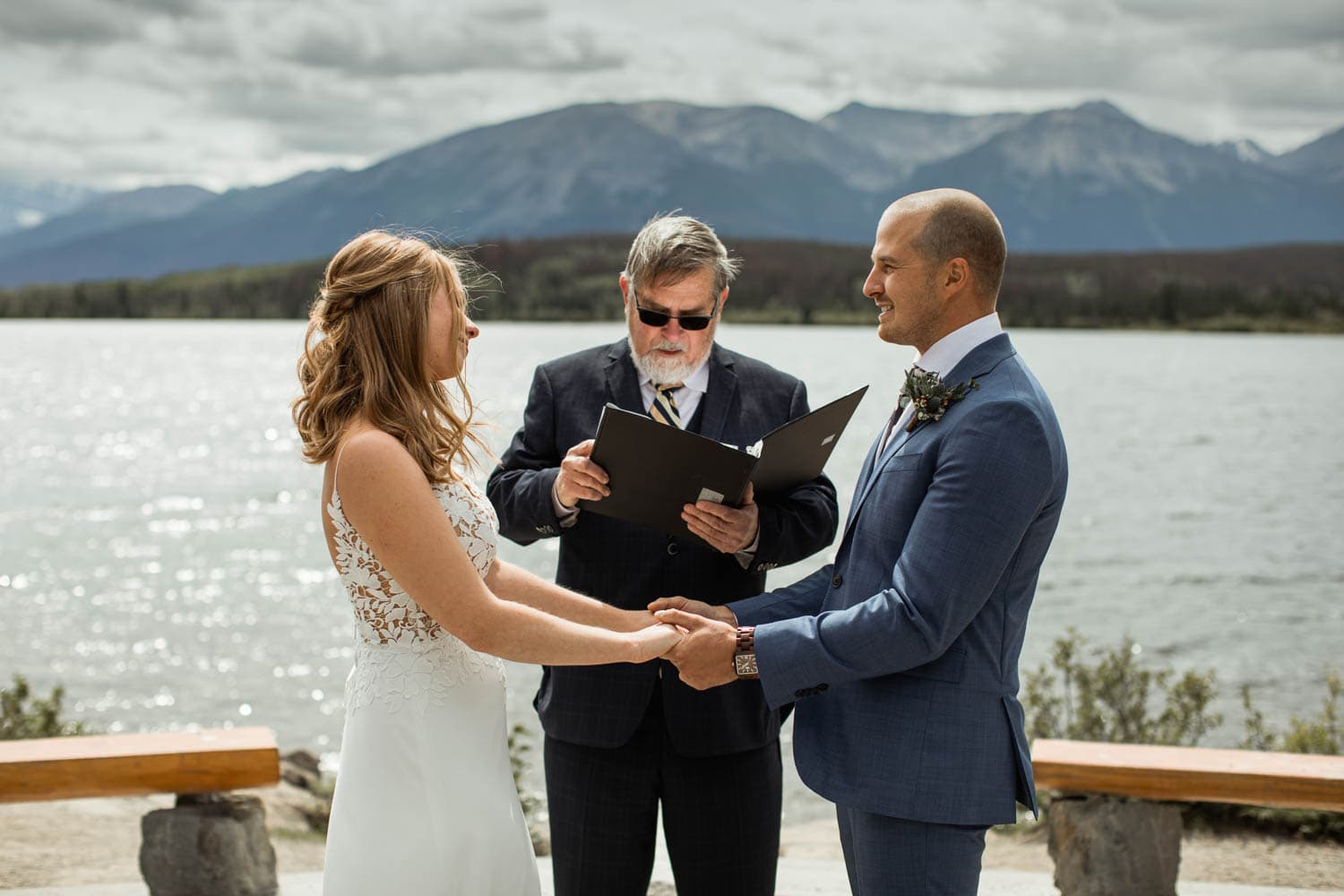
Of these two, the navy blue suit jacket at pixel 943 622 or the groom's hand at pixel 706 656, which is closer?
the navy blue suit jacket at pixel 943 622

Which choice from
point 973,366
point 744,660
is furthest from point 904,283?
point 744,660

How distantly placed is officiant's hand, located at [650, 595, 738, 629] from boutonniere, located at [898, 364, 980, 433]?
2.37 ft

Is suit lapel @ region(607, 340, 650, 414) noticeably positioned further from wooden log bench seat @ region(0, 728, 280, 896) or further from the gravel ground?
the gravel ground

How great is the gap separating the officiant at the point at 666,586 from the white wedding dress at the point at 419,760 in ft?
1.79

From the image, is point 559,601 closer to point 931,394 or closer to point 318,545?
point 931,394

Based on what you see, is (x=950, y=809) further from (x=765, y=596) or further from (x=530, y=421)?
(x=530, y=421)

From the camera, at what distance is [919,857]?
2.58 metres

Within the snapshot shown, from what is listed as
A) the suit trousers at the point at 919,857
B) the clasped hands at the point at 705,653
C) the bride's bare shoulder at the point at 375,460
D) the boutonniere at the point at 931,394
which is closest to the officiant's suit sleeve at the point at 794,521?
the clasped hands at the point at 705,653

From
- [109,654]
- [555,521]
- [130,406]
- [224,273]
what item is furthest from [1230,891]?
[224,273]

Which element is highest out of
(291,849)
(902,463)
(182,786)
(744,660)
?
(902,463)

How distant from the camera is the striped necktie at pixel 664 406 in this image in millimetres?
3350

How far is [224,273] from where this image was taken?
118m

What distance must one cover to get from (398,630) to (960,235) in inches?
56.3

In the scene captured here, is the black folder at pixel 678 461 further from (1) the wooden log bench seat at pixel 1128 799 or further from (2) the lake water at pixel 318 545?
(1) the wooden log bench seat at pixel 1128 799
